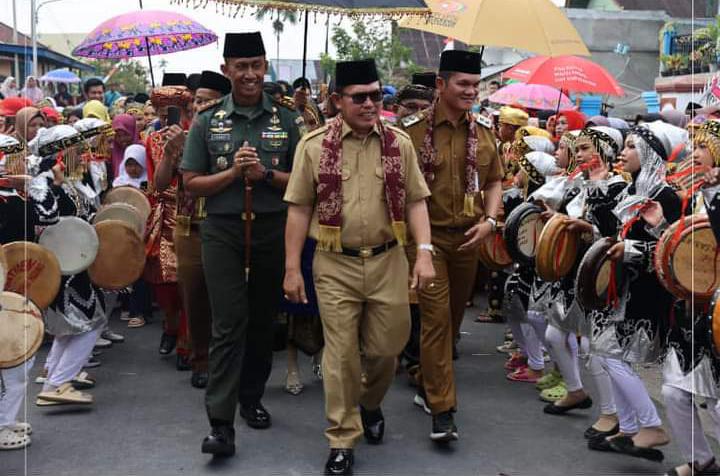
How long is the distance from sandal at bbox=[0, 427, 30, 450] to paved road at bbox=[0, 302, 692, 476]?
0.18 feet

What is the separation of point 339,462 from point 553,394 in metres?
2.28

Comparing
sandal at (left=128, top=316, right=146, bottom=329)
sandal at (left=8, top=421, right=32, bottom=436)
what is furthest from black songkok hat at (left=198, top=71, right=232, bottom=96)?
sandal at (left=128, top=316, right=146, bottom=329)

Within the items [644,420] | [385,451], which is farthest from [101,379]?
[644,420]

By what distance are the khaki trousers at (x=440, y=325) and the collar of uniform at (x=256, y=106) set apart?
123cm

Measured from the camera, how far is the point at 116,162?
9984 millimetres

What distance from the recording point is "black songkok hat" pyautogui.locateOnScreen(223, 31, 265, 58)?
19.0 ft


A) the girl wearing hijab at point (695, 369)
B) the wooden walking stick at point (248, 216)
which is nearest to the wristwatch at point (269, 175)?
the wooden walking stick at point (248, 216)

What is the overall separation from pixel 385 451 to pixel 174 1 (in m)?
3.02

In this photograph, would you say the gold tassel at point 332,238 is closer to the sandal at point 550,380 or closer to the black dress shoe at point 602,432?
the black dress shoe at point 602,432

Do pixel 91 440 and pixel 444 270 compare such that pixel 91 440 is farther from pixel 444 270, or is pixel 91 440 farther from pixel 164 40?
pixel 164 40

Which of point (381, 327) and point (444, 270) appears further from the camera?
point (444, 270)

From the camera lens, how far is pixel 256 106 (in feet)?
19.5

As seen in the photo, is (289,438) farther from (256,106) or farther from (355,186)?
(256,106)

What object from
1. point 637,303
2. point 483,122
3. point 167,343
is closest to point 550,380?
point 637,303
